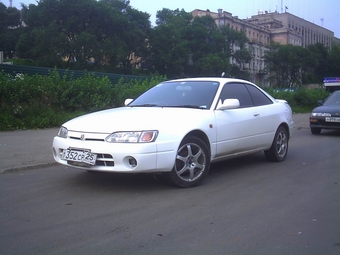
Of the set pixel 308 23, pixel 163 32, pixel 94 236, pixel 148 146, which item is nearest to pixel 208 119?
pixel 148 146

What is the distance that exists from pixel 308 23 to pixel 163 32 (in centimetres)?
6662

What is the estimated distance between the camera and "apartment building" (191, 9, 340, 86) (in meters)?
84.7

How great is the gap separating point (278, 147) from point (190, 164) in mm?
2805

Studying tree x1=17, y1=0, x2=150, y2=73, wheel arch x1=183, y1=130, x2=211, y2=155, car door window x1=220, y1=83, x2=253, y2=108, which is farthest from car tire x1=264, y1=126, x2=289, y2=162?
tree x1=17, y1=0, x2=150, y2=73

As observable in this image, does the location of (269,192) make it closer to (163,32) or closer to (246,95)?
(246,95)

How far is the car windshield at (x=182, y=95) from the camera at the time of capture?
6.60 meters

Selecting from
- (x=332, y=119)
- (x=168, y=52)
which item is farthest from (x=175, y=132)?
(x=168, y=52)

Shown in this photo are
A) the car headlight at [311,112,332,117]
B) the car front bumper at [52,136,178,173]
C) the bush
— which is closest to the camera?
the car front bumper at [52,136,178,173]

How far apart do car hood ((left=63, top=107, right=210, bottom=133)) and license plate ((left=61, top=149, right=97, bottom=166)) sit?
0.29 metres

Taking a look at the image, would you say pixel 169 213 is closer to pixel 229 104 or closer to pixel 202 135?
pixel 202 135

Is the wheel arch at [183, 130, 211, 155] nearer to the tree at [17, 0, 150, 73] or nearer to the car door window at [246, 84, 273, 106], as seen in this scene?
the car door window at [246, 84, 273, 106]

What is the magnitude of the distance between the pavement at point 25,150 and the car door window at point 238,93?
3335 mm

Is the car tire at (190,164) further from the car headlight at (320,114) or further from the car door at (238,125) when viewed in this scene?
the car headlight at (320,114)

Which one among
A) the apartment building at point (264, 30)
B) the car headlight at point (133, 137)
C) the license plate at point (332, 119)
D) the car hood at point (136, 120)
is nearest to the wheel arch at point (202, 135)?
the car hood at point (136, 120)
